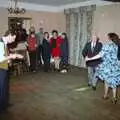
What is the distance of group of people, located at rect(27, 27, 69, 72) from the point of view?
8.85 meters

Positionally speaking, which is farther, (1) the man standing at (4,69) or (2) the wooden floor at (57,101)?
(2) the wooden floor at (57,101)

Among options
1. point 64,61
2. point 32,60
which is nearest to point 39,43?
point 32,60

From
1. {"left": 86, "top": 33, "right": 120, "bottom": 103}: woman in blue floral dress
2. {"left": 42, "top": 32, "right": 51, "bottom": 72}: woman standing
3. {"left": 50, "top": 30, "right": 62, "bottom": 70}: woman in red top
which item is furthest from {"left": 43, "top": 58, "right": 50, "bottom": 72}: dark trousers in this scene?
{"left": 86, "top": 33, "right": 120, "bottom": 103}: woman in blue floral dress

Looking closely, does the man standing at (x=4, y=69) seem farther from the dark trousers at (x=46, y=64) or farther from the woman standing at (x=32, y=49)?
the dark trousers at (x=46, y=64)

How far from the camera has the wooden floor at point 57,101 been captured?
14.7 ft

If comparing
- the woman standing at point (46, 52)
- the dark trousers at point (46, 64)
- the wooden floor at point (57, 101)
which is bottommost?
the wooden floor at point (57, 101)

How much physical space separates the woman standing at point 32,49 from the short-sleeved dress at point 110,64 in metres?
3.99

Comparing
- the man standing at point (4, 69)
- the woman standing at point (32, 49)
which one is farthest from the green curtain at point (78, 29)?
the man standing at point (4, 69)

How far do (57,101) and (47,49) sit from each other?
12.5 feet

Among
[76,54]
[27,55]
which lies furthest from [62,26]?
[27,55]

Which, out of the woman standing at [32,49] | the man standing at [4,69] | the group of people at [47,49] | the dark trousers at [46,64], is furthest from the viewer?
the dark trousers at [46,64]

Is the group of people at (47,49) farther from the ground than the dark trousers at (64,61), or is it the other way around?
the group of people at (47,49)

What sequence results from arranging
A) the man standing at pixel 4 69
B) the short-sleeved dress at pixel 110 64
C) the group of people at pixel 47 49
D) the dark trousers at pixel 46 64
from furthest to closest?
1. the dark trousers at pixel 46 64
2. the group of people at pixel 47 49
3. the short-sleeved dress at pixel 110 64
4. the man standing at pixel 4 69

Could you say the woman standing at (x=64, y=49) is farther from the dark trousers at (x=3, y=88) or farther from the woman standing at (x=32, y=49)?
the dark trousers at (x=3, y=88)
